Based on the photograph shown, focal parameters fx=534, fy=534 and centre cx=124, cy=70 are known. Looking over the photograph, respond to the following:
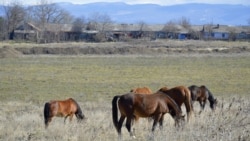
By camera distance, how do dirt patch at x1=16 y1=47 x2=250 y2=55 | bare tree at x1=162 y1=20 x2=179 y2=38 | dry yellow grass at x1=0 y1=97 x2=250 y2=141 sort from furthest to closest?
bare tree at x1=162 y1=20 x2=179 y2=38 < dirt patch at x1=16 y1=47 x2=250 y2=55 < dry yellow grass at x1=0 y1=97 x2=250 y2=141

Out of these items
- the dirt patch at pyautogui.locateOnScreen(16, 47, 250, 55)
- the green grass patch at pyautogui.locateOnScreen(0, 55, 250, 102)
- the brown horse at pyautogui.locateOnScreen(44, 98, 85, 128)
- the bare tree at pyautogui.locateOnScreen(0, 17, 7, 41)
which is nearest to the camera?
the brown horse at pyautogui.locateOnScreen(44, 98, 85, 128)

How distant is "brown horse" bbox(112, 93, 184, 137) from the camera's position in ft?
38.9

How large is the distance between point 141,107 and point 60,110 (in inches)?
189

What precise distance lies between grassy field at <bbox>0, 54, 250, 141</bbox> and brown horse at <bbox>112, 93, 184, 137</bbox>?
0.32 m

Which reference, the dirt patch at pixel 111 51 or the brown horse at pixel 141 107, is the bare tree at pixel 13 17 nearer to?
the dirt patch at pixel 111 51

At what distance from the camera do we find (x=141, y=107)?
11.9m

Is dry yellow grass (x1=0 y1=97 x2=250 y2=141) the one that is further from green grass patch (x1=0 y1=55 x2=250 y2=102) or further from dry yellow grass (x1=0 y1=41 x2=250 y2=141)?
green grass patch (x1=0 y1=55 x2=250 y2=102)

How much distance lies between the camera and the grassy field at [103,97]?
1110 centimetres

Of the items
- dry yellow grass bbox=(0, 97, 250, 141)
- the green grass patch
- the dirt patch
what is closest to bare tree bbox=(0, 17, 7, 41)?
the dirt patch

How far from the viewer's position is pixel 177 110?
12.5 metres

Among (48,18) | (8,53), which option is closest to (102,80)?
(8,53)

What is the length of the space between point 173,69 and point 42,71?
1138cm

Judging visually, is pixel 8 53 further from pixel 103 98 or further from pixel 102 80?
pixel 103 98

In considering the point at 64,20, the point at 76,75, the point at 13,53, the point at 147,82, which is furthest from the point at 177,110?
the point at 64,20
